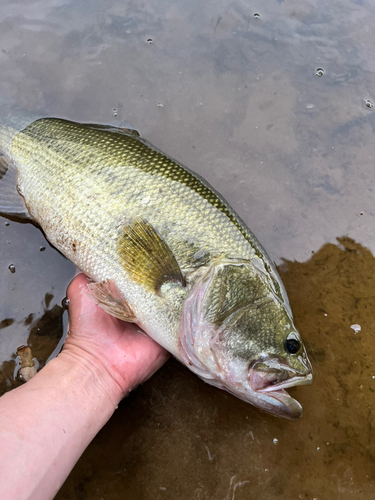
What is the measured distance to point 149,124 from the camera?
115 inches

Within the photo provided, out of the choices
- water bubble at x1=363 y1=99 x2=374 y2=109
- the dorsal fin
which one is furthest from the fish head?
water bubble at x1=363 y1=99 x2=374 y2=109

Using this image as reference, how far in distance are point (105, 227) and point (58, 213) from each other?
375 millimetres

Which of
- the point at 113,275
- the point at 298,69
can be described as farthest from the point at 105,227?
the point at 298,69

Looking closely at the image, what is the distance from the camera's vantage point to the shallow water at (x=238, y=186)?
2.24 metres

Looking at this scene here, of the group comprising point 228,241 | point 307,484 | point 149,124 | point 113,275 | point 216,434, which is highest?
point 149,124

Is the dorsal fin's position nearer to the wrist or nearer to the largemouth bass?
the largemouth bass

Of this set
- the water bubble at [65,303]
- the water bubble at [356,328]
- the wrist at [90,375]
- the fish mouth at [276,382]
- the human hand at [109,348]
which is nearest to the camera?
the fish mouth at [276,382]

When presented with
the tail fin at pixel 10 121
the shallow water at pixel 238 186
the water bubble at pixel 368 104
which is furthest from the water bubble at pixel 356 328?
the tail fin at pixel 10 121

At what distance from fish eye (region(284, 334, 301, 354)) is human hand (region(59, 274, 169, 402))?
2.81ft

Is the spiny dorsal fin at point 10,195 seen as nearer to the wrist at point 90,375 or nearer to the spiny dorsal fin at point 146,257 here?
the spiny dorsal fin at point 146,257

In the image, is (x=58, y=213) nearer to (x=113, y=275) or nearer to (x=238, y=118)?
(x=113, y=275)

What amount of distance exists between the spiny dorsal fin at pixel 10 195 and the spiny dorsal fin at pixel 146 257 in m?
0.96

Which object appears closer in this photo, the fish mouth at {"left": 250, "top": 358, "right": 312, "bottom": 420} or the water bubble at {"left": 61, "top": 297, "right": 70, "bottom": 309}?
the fish mouth at {"left": 250, "top": 358, "right": 312, "bottom": 420}

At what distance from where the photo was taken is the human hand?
86.1 inches
